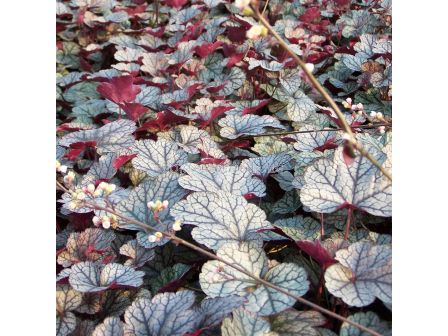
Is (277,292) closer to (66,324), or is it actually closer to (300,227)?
(300,227)

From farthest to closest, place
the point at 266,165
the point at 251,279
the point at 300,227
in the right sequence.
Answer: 1. the point at 266,165
2. the point at 300,227
3. the point at 251,279

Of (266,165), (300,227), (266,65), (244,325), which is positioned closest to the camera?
(244,325)

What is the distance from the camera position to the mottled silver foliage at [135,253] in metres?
1.25

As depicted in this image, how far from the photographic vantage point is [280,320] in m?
1.03

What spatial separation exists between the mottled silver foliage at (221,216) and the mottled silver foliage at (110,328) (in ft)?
0.79

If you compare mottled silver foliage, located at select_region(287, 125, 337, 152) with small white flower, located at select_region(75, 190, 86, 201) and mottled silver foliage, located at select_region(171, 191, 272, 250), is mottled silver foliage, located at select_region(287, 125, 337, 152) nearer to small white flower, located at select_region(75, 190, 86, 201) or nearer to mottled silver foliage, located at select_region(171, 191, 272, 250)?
mottled silver foliage, located at select_region(171, 191, 272, 250)

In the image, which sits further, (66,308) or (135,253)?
(135,253)

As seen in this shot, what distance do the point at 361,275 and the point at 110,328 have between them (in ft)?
1.60

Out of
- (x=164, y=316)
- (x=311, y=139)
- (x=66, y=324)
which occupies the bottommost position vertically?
(x=66, y=324)

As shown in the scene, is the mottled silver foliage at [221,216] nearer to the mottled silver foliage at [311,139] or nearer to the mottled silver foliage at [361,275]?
the mottled silver foliage at [361,275]

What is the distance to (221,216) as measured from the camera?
1.17 meters

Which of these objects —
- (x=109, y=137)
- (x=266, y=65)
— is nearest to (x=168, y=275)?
(x=109, y=137)
